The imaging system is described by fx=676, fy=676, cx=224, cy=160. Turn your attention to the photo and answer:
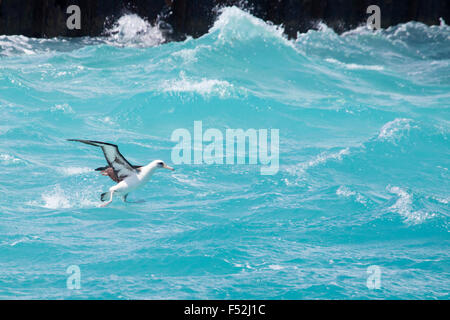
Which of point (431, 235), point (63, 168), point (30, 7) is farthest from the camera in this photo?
point (30, 7)

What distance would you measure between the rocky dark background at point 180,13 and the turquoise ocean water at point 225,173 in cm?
40

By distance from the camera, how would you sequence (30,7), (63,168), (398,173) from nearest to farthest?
(63,168), (398,173), (30,7)

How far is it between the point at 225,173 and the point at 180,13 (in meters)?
11.0

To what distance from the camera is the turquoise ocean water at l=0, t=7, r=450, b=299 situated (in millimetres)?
7422

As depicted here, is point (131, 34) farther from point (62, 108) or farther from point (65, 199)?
point (65, 199)

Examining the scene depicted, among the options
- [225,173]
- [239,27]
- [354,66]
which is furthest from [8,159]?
[354,66]

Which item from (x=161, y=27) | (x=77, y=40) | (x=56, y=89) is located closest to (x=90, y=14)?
(x=77, y=40)

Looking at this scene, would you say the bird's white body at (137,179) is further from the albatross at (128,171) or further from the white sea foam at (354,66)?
the white sea foam at (354,66)

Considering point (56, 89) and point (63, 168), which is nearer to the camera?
point (63, 168)

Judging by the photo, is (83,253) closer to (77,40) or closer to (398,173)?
(398,173)

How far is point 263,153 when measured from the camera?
12.4 meters

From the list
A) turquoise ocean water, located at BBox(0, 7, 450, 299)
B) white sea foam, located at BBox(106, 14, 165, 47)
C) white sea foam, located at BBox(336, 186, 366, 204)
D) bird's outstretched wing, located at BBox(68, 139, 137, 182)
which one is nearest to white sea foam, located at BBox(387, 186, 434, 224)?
turquoise ocean water, located at BBox(0, 7, 450, 299)

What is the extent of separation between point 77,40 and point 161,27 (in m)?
2.61

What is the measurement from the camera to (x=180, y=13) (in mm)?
21078
